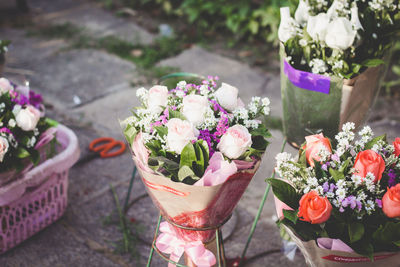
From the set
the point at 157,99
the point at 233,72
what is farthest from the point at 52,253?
the point at 233,72

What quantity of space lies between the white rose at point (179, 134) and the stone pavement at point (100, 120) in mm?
1023

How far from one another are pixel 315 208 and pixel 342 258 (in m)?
0.18

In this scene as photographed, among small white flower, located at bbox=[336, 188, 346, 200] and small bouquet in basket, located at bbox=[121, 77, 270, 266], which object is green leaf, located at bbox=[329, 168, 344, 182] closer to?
small white flower, located at bbox=[336, 188, 346, 200]

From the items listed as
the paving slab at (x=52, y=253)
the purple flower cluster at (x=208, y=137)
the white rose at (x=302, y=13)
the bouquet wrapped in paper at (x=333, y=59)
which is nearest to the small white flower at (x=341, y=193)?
the purple flower cluster at (x=208, y=137)

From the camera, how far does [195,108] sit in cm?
151

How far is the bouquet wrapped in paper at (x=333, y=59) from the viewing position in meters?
1.75

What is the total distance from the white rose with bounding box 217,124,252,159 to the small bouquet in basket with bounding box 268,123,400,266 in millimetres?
139

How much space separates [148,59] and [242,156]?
296cm

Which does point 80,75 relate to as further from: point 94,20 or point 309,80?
point 309,80

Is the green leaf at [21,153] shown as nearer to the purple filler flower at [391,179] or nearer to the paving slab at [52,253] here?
the paving slab at [52,253]

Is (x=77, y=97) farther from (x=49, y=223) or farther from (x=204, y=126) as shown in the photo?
(x=204, y=126)

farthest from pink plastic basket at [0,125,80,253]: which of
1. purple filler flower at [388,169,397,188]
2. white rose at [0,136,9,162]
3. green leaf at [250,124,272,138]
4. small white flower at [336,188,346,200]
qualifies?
purple filler flower at [388,169,397,188]

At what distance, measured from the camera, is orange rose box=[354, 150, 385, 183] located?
53.6 inches

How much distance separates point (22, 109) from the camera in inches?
83.6
